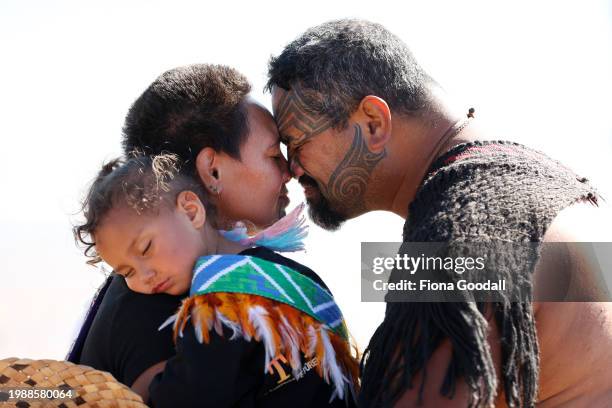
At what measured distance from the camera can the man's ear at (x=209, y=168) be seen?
3133 mm

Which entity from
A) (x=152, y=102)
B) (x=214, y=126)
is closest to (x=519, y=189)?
(x=214, y=126)

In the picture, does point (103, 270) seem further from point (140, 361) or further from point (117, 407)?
point (117, 407)

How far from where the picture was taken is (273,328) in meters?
2.56

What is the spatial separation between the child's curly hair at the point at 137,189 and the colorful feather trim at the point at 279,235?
4.9 inches

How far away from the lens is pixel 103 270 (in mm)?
3355

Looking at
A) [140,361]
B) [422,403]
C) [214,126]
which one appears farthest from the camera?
[214,126]

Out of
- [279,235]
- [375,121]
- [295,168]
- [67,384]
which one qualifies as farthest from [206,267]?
[375,121]

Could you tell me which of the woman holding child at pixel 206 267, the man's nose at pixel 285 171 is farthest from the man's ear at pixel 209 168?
the man's nose at pixel 285 171

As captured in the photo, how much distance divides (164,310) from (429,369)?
3.75 feet

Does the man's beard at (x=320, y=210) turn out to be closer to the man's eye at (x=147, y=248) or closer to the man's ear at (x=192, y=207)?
the man's ear at (x=192, y=207)

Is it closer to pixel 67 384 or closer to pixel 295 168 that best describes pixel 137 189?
pixel 295 168

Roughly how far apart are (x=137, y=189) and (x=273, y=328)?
2.43ft

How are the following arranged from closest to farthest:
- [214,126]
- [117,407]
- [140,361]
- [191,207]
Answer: [117,407], [140,361], [191,207], [214,126]

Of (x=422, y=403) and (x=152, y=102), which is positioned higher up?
(x=152, y=102)
